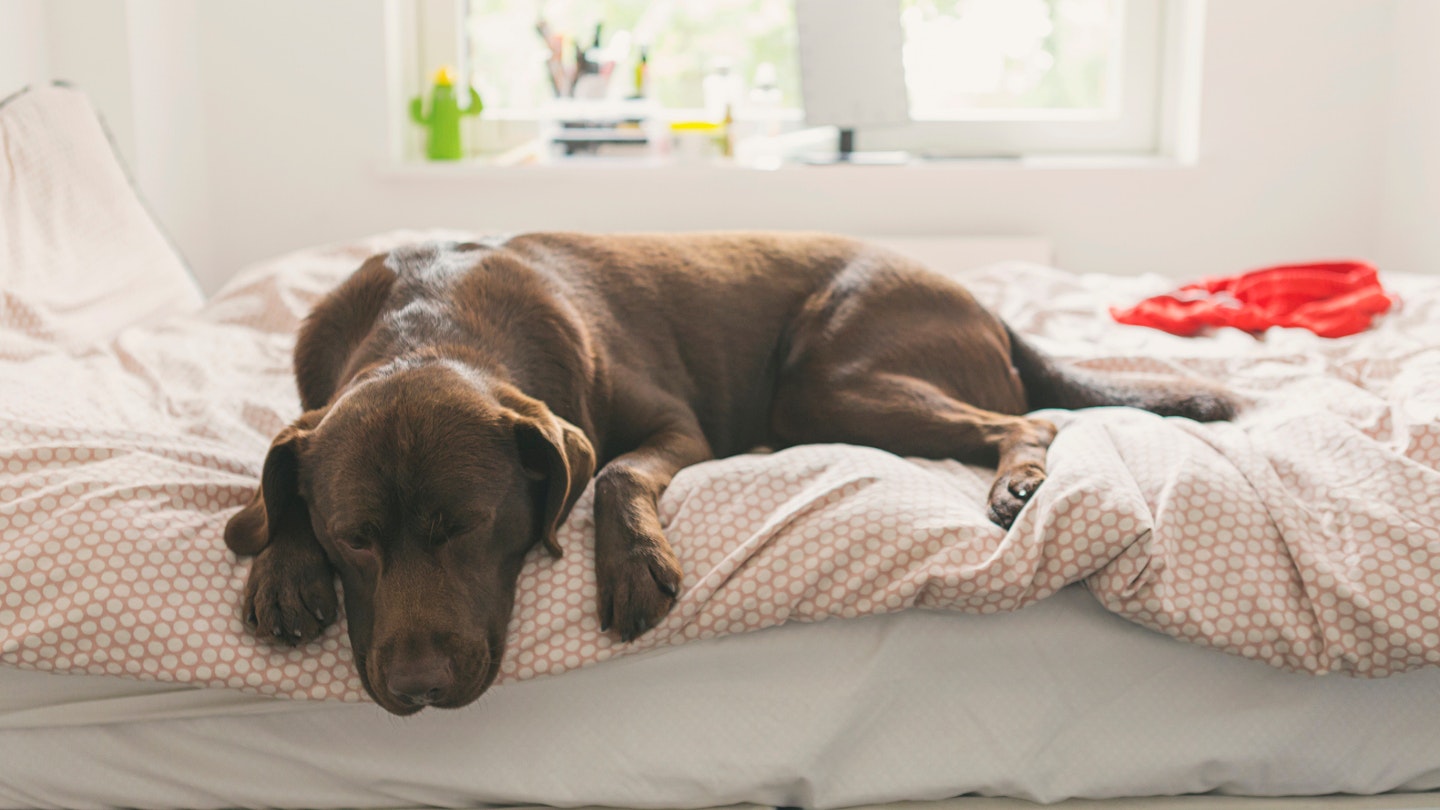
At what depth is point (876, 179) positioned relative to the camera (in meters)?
4.01

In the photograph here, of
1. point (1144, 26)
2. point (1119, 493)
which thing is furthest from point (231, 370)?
point (1144, 26)

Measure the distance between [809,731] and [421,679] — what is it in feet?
1.51

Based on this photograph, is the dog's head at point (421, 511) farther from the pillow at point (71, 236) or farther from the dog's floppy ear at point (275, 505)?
the pillow at point (71, 236)

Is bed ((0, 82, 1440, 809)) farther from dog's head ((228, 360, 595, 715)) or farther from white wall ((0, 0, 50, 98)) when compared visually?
white wall ((0, 0, 50, 98))

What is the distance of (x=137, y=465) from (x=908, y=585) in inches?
38.5

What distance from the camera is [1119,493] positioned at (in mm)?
1422

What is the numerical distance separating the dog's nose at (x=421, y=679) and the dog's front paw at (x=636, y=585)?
202 millimetres

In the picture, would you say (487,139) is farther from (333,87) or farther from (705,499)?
(705,499)

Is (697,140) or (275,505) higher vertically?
(697,140)

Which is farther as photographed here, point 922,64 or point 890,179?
point 922,64

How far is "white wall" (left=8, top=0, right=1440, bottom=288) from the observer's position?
13.1 feet

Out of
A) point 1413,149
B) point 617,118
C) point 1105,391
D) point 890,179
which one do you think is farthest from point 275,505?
point 1413,149

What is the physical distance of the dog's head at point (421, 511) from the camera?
1283 millimetres

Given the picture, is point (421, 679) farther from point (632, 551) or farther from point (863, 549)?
point (863, 549)
